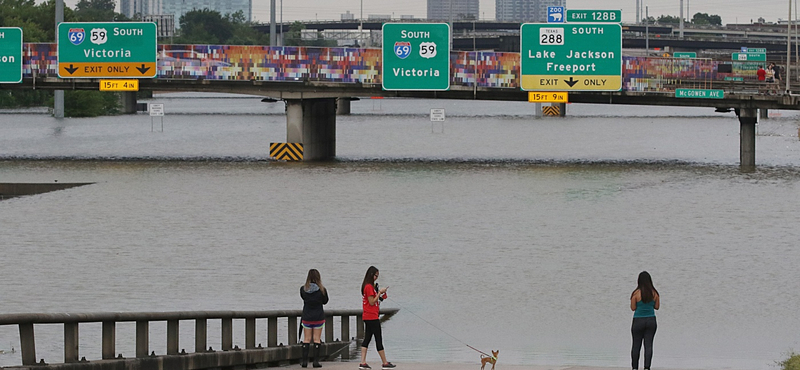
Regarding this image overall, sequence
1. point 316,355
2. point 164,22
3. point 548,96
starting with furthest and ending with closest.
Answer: point 164,22 < point 548,96 < point 316,355

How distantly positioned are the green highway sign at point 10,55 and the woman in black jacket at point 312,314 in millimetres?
44918

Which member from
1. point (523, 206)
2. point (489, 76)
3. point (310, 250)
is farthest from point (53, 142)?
point (310, 250)

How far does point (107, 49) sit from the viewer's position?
59.2 m

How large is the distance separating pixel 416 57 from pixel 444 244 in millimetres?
24234

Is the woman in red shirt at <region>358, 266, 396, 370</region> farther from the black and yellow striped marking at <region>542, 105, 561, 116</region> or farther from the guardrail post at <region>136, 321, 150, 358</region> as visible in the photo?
the black and yellow striped marking at <region>542, 105, 561, 116</region>

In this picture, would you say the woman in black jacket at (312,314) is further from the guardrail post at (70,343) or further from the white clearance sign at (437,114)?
the white clearance sign at (437,114)

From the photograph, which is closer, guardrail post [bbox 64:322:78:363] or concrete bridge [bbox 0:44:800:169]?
guardrail post [bbox 64:322:78:363]

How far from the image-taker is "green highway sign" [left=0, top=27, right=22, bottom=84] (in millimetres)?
60000

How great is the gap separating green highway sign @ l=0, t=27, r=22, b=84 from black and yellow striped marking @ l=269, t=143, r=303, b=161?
11.8 m

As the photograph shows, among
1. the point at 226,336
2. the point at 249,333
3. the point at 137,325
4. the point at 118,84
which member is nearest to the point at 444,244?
the point at 249,333

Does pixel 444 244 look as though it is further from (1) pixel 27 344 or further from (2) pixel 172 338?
(1) pixel 27 344

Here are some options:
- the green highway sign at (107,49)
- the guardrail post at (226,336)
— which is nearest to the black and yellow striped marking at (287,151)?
the green highway sign at (107,49)

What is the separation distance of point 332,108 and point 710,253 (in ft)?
109

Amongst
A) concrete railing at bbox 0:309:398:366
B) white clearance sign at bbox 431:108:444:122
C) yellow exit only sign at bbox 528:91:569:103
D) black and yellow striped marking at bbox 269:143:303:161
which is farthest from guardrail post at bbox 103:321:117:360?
white clearance sign at bbox 431:108:444:122
